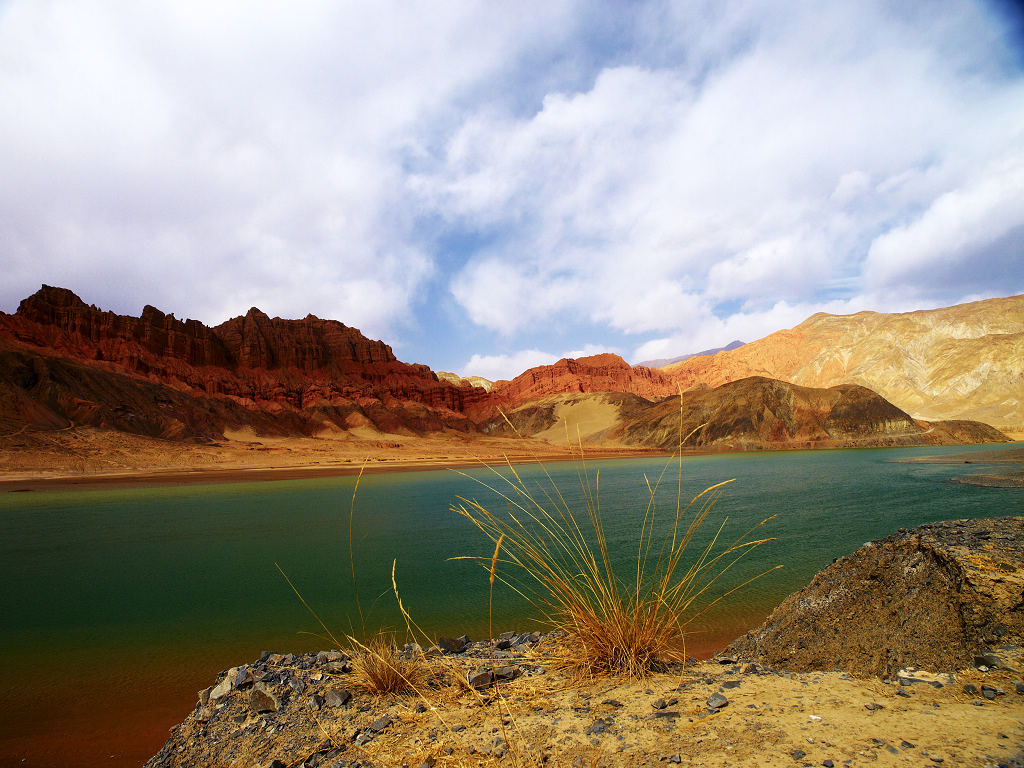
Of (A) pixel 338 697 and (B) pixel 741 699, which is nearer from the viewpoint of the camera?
(B) pixel 741 699

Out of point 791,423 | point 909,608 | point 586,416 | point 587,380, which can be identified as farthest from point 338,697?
point 587,380

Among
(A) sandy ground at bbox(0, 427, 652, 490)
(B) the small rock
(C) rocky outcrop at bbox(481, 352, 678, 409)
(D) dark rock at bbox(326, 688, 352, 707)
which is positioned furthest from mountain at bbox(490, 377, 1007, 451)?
(B) the small rock

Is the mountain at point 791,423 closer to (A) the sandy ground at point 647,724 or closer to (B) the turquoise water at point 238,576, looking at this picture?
(B) the turquoise water at point 238,576

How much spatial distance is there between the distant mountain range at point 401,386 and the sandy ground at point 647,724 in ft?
159

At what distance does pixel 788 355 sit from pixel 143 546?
474 ft

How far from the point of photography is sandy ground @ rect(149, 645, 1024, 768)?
2277 mm

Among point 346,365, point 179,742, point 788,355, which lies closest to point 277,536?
point 179,742

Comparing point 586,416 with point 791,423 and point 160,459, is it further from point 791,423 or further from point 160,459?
point 160,459

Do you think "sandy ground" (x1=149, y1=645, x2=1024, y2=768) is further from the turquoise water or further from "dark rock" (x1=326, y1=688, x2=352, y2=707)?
the turquoise water

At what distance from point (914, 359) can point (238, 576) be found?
12936 cm

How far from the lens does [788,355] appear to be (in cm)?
13200

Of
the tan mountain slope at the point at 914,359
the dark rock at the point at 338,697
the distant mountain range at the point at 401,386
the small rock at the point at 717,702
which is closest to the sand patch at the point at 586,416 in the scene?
the distant mountain range at the point at 401,386

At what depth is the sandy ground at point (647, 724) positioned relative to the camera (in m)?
2.28

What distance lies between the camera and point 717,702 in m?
2.88
